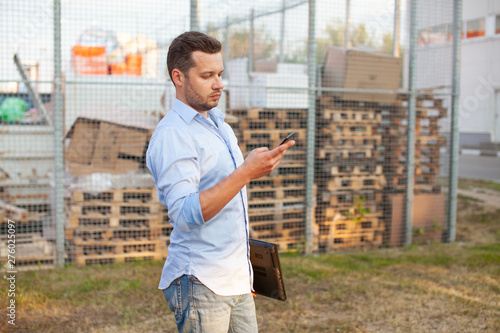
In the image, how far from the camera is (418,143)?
729 centimetres

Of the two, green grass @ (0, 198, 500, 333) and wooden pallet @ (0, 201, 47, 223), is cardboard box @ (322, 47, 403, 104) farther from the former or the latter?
wooden pallet @ (0, 201, 47, 223)

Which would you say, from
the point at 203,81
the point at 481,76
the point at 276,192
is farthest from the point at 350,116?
the point at 481,76

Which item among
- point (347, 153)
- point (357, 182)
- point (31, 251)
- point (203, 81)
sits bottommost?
point (31, 251)

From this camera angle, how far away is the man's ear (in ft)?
7.06

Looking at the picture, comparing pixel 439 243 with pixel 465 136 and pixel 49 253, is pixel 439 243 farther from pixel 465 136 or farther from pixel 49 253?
pixel 465 136

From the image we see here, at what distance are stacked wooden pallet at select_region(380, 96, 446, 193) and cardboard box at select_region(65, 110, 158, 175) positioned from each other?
333cm

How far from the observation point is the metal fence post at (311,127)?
21.1ft

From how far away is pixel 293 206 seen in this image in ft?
21.7

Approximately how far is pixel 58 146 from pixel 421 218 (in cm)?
491

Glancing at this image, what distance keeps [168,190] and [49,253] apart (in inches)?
176

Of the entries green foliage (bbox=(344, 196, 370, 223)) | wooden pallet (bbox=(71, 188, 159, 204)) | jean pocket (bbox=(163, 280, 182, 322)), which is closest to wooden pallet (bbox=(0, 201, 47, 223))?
wooden pallet (bbox=(71, 188, 159, 204))

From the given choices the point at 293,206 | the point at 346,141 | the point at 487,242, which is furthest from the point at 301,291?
the point at 487,242

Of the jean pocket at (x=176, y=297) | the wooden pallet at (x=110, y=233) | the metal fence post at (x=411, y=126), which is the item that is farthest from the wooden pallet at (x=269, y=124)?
the jean pocket at (x=176, y=297)

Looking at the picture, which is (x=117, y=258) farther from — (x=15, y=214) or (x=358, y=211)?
(x=358, y=211)
